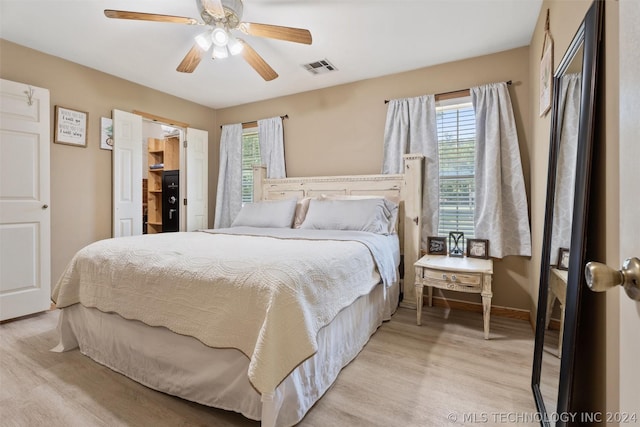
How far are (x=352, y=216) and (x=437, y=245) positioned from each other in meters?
0.91

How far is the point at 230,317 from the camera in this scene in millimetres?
1390

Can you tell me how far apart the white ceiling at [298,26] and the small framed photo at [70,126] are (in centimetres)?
55

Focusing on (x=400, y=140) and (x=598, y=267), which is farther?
(x=400, y=140)

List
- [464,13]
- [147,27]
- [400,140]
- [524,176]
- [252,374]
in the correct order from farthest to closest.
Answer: [400,140], [524,176], [147,27], [464,13], [252,374]

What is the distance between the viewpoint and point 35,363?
1.99 meters

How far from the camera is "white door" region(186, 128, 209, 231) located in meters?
4.46

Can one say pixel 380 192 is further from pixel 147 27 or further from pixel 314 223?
pixel 147 27

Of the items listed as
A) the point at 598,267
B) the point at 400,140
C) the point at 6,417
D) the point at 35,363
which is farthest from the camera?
the point at 400,140

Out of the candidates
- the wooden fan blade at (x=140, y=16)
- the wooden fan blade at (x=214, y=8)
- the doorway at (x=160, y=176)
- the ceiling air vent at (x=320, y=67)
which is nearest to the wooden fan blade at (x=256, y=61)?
the wooden fan blade at (x=214, y=8)

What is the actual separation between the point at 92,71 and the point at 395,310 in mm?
4166

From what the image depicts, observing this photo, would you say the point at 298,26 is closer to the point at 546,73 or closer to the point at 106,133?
the point at 546,73

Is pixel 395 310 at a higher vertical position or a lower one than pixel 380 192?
lower

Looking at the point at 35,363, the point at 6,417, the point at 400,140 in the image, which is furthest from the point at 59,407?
the point at 400,140

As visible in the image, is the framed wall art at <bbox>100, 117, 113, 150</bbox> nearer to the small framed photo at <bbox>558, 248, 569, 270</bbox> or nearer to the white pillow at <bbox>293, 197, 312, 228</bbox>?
the white pillow at <bbox>293, 197, 312, 228</bbox>
